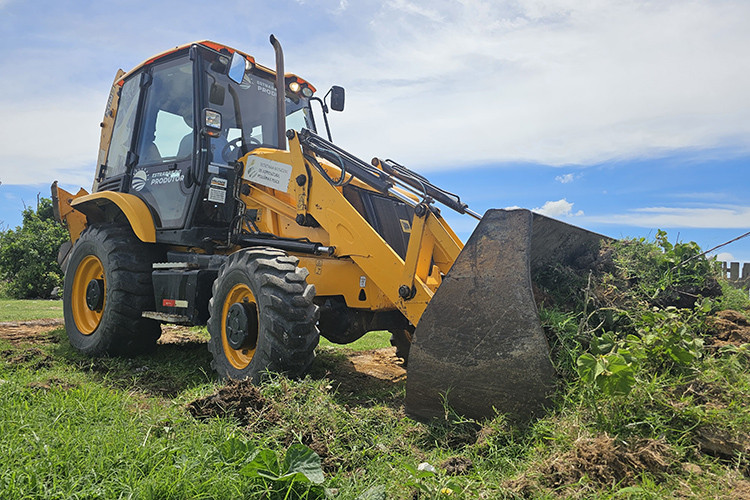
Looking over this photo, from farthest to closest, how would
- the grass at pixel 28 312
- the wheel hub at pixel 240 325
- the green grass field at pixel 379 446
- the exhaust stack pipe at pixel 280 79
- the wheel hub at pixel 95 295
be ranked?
the grass at pixel 28 312, the wheel hub at pixel 95 295, the exhaust stack pipe at pixel 280 79, the wheel hub at pixel 240 325, the green grass field at pixel 379 446

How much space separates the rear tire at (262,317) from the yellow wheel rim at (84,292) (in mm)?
2705

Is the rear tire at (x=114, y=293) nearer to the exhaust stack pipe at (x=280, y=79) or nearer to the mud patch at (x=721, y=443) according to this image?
the exhaust stack pipe at (x=280, y=79)

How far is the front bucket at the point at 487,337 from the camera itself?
3061 mm

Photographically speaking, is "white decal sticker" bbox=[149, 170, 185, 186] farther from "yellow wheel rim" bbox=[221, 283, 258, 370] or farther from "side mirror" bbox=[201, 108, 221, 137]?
"yellow wheel rim" bbox=[221, 283, 258, 370]

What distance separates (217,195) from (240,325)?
1.84m

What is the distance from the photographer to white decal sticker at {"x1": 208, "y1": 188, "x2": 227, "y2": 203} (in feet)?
18.5

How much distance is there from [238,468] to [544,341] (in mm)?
1739

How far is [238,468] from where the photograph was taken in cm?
258

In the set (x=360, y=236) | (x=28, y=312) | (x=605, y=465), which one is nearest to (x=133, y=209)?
(x=360, y=236)

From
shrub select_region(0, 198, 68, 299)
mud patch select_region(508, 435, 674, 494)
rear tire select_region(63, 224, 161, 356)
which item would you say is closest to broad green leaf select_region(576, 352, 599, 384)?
mud patch select_region(508, 435, 674, 494)

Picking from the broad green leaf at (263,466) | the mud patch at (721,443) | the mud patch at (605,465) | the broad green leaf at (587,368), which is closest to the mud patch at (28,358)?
the broad green leaf at (263,466)

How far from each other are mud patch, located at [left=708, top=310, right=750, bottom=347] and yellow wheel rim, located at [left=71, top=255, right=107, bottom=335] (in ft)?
20.1

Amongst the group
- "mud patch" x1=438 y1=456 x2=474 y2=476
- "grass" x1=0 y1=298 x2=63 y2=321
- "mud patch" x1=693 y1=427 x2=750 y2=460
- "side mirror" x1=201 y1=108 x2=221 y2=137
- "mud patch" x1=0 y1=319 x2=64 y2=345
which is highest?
"side mirror" x1=201 y1=108 x2=221 y2=137

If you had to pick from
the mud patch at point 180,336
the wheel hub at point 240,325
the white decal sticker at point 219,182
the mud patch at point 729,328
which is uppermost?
the white decal sticker at point 219,182
